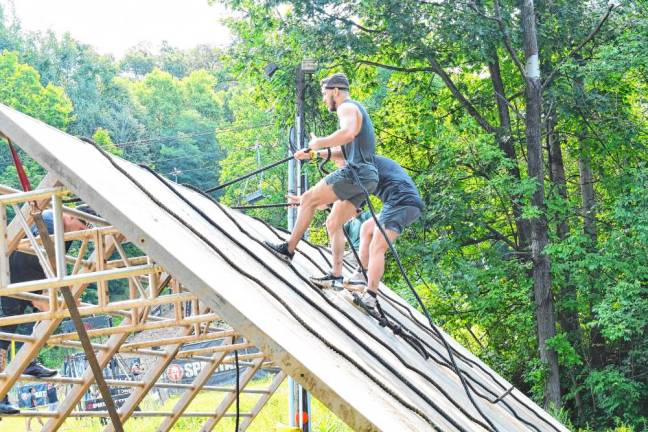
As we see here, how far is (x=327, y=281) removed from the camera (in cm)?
743

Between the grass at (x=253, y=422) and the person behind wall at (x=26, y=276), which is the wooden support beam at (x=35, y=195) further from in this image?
the grass at (x=253, y=422)

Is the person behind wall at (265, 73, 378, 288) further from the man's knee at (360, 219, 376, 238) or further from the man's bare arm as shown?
the man's knee at (360, 219, 376, 238)

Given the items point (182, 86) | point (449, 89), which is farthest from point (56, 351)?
point (182, 86)

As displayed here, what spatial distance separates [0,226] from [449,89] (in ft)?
48.3

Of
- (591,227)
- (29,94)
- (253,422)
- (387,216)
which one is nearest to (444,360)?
(387,216)

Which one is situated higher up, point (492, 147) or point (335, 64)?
point (335, 64)

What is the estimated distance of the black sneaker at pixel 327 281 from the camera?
7355 mm

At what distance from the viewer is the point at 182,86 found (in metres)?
91.8

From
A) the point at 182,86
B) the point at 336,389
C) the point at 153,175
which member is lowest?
the point at 336,389

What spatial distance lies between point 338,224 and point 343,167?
1.71ft

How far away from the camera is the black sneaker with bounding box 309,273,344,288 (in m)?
7.36

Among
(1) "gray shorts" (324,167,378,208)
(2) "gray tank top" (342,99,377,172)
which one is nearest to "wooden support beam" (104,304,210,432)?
(1) "gray shorts" (324,167,378,208)

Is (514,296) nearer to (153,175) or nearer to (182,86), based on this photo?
(153,175)

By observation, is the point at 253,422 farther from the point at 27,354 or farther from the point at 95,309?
the point at 95,309
